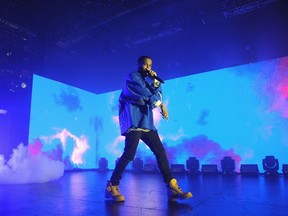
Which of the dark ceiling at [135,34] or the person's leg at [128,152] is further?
the dark ceiling at [135,34]

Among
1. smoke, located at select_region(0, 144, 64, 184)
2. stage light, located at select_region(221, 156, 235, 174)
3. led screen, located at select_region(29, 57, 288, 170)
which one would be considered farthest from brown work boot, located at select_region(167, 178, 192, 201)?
led screen, located at select_region(29, 57, 288, 170)

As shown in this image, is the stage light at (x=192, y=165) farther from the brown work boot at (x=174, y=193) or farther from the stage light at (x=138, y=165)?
the brown work boot at (x=174, y=193)

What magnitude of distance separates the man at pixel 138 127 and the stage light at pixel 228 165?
520 centimetres

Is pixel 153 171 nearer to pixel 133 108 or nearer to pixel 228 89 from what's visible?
pixel 228 89

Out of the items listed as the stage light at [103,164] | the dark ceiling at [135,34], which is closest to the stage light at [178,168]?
the stage light at [103,164]

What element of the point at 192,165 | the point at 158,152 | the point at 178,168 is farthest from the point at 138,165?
the point at 158,152

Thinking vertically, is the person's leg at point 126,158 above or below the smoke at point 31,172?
above

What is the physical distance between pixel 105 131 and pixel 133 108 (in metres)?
8.14

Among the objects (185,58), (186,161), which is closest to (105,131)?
(186,161)

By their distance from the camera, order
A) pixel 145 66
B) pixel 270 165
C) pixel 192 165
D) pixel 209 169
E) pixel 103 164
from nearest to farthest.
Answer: pixel 145 66 < pixel 270 165 < pixel 209 169 < pixel 192 165 < pixel 103 164

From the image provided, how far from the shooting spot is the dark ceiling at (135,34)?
515cm

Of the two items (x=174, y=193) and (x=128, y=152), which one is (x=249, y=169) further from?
(x=128, y=152)

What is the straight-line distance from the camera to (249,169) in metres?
6.45

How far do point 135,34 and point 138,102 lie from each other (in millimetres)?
4501
